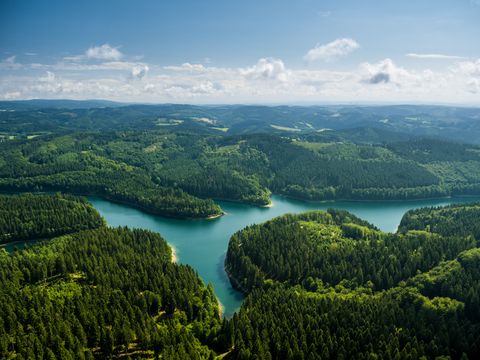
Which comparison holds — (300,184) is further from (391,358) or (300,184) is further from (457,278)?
(391,358)

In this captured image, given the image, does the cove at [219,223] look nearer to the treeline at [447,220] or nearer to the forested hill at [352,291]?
the forested hill at [352,291]

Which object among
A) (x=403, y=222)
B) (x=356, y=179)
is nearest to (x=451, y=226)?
(x=403, y=222)

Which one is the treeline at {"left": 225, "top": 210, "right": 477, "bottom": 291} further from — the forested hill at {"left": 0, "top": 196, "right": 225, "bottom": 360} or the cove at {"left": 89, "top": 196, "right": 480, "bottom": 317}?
the forested hill at {"left": 0, "top": 196, "right": 225, "bottom": 360}

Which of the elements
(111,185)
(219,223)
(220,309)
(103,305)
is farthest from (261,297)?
(111,185)

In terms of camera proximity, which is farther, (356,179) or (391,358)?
(356,179)

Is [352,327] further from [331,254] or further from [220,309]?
[331,254]

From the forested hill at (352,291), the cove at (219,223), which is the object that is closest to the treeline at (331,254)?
the forested hill at (352,291)
